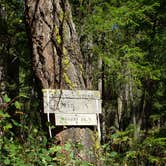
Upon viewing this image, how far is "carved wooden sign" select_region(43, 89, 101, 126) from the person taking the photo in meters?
3.51

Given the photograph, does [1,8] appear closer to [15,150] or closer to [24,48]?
[24,48]

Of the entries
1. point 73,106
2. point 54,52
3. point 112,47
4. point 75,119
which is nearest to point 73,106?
point 73,106

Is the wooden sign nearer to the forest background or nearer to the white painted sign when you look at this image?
the white painted sign

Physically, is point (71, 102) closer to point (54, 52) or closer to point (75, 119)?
point (75, 119)

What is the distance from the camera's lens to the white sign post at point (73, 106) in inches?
138

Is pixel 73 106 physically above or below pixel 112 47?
below

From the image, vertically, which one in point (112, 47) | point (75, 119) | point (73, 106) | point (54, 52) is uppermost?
point (112, 47)

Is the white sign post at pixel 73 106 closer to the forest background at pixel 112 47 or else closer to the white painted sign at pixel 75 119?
the white painted sign at pixel 75 119

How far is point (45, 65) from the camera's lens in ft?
12.0

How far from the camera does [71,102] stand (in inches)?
Result: 140

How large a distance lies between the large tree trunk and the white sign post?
94 mm

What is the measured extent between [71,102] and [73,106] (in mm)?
46

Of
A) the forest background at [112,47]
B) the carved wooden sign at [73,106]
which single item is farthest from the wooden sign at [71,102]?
the forest background at [112,47]

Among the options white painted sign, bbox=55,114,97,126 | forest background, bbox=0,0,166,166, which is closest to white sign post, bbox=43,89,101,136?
white painted sign, bbox=55,114,97,126
